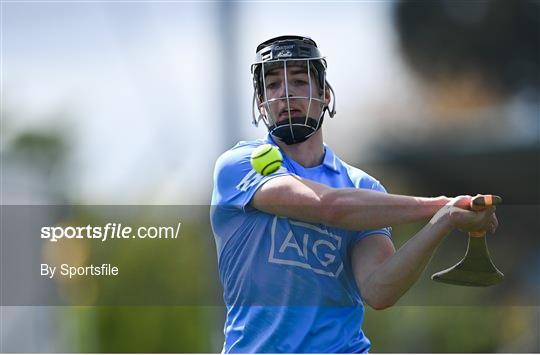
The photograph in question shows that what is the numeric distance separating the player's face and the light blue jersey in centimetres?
23

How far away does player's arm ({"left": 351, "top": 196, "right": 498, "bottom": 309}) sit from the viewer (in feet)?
15.4

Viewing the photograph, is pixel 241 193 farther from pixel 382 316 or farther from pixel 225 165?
pixel 382 316

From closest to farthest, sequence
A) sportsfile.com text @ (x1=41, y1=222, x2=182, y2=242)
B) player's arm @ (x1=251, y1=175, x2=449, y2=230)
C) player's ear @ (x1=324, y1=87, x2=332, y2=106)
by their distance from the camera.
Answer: player's arm @ (x1=251, y1=175, x2=449, y2=230)
player's ear @ (x1=324, y1=87, x2=332, y2=106)
sportsfile.com text @ (x1=41, y1=222, x2=182, y2=242)

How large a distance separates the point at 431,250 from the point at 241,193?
0.85 metres

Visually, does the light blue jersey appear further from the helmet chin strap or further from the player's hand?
the player's hand

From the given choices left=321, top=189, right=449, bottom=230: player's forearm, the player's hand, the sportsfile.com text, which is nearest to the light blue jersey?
left=321, top=189, right=449, bottom=230: player's forearm

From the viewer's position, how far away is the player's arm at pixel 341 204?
4758mm

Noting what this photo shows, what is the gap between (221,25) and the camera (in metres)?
7.93

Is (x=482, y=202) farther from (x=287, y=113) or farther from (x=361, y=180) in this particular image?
(x=287, y=113)

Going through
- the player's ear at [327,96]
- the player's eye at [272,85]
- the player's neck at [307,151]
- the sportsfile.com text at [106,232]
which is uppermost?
the player's eye at [272,85]

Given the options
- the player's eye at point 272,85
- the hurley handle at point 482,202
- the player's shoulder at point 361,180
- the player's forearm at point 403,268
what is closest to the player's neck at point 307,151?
the player's shoulder at point 361,180

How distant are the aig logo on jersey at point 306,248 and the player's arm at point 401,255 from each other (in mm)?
115

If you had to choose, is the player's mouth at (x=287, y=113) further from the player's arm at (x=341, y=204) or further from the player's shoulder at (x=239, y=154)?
the player's arm at (x=341, y=204)

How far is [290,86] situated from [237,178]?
1.61ft
